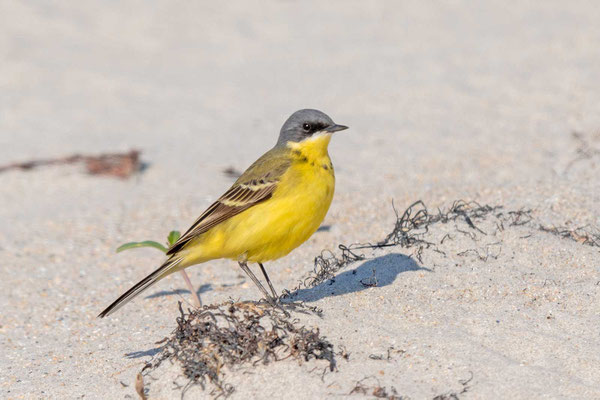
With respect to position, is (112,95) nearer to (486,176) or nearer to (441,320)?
(486,176)

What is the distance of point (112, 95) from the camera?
46.5 ft

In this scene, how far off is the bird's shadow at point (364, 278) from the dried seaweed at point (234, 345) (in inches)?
31.6

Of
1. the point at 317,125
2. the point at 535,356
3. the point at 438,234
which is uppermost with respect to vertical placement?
the point at 317,125

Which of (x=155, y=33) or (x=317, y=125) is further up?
(x=155, y=33)

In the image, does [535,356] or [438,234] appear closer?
[535,356]

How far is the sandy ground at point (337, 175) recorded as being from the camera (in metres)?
5.38

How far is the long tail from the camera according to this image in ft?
19.3

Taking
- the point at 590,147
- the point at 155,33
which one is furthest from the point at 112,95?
the point at 590,147

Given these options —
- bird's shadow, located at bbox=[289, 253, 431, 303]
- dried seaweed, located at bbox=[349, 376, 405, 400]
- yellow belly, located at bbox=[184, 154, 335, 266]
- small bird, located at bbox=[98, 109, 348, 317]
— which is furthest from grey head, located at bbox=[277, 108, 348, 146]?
dried seaweed, located at bbox=[349, 376, 405, 400]

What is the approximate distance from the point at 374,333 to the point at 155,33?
12157 millimetres

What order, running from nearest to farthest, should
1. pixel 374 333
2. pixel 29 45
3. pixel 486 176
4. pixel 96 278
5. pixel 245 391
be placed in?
pixel 245 391, pixel 374 333, pixel 96 278, pixel 486 176, pixel 29 45

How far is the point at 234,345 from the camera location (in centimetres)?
511

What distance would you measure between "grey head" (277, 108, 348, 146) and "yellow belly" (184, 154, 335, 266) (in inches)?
13.3

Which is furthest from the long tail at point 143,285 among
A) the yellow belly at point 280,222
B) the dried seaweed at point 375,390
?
the dried seaweed at point 375,390
